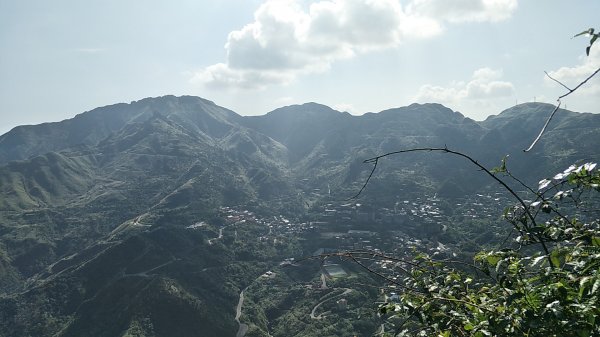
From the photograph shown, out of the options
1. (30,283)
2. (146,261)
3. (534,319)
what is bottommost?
(30,283)

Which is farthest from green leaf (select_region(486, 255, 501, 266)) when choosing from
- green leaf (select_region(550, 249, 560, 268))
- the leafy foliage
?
green leaf (select_region(550, 249, 560, 268))

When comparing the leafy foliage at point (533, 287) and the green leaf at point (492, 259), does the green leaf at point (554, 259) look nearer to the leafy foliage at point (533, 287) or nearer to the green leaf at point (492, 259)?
the leafy foliage at point (533, 287)

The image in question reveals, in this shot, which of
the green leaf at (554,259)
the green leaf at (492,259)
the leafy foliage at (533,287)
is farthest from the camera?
the green leaf at (492,259)

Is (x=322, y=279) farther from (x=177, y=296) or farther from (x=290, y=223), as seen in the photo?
(x=290, y=223)

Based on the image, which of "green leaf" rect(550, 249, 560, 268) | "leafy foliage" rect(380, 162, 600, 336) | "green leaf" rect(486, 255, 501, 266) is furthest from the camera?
"green leaf" rect(486, 255, 501, 266)

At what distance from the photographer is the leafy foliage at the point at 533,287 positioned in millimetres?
2670

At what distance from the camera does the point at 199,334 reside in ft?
295

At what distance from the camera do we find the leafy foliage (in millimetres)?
2670

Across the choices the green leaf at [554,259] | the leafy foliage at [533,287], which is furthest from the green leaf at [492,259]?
the green leaf at [554,259]

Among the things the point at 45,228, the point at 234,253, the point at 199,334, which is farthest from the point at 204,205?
the point at 199,334

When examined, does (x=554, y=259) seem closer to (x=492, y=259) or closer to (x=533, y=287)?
(x=533, y=287)

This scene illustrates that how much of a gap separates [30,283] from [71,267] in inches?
628

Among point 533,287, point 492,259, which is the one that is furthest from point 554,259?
point 492,259

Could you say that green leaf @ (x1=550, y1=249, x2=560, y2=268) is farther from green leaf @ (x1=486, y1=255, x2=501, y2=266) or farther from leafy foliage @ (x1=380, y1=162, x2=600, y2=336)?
green leaf @ (x1=486, y1=255, x2=501, y2=266)
